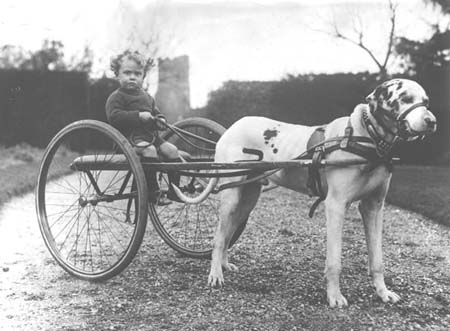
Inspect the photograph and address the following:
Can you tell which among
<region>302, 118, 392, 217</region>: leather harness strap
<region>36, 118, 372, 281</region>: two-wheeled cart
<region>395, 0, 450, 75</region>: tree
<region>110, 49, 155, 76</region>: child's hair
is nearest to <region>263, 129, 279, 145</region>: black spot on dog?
<region>36, 118, 372, 281</region>: two-wheeled cart

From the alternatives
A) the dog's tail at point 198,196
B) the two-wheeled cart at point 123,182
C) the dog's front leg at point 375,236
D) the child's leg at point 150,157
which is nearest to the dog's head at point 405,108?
the two-wheeled cart at point 123,182

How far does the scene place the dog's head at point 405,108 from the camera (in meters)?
3.55

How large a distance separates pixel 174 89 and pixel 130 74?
16648 millimetres

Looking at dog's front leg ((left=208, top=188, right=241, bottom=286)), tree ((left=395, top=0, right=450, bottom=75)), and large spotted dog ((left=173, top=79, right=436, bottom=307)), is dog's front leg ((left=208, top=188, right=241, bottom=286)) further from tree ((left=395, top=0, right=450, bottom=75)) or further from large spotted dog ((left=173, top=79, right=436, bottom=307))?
tree ((left=395, top=0, right=450, bottom=75))

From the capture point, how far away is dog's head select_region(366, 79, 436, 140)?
3551 mm

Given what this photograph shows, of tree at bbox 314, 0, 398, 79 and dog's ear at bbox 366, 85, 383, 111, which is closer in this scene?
dog's ear at bbox 366, 85, 383, 111

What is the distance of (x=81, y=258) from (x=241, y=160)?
218 centimetres

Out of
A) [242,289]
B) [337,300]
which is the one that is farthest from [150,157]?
[337,300]

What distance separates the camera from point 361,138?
401cm

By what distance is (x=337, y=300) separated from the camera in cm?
407

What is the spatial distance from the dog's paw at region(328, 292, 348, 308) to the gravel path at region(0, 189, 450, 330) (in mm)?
77

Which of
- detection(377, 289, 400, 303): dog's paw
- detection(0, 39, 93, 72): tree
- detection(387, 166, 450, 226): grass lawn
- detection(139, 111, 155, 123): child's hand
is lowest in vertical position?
detection(387, 166, 450, 226): grass lawn

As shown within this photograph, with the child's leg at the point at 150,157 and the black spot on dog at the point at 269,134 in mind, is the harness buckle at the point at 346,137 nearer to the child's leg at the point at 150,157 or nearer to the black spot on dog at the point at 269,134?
the black spot on dog at the point at 269,134

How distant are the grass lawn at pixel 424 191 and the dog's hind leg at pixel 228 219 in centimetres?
378
